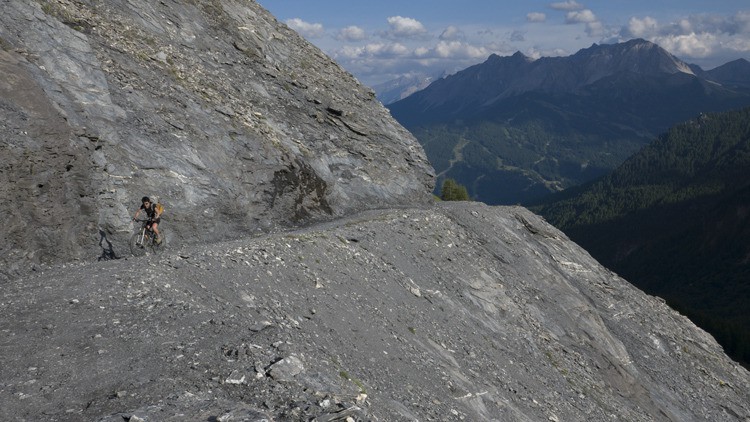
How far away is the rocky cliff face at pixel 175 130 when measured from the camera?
20.8m

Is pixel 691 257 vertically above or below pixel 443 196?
below

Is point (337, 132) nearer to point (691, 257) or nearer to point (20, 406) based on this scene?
point (20, 406)

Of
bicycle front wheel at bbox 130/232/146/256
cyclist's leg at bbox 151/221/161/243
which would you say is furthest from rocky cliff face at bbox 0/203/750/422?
bicycle front wheel at bbox 130/232/146/256

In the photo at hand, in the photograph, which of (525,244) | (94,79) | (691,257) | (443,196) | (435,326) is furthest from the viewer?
(691,257)

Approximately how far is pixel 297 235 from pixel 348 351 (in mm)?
7568

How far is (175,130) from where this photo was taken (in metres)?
26.8

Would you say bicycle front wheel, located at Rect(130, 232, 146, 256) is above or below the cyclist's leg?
below

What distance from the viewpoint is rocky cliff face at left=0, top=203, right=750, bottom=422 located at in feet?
41.5

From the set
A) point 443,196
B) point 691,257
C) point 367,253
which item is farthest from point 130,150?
point 691,257

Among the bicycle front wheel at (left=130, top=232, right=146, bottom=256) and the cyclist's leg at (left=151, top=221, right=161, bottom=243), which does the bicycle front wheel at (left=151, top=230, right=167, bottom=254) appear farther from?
the bicycle front wheel at (left=130, top=232, right=146, bottom=256)

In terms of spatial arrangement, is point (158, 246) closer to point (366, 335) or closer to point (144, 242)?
point (144, 242)

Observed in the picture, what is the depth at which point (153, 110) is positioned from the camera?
2667 cm

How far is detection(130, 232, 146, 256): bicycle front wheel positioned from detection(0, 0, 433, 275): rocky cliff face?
1028 mm

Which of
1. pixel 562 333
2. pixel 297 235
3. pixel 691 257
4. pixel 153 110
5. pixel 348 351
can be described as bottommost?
pixel 691 257
